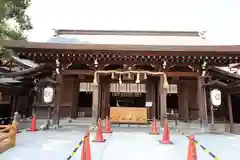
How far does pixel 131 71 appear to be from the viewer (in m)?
9.33

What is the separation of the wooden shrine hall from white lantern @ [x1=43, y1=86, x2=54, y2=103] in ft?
2.05

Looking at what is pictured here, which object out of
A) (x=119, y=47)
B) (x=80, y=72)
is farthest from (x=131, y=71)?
(x=80, y=72)

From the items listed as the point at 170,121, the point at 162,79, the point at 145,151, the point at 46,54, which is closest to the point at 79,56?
the point at 46,54

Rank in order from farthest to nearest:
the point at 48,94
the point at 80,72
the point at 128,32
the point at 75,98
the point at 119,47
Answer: the point at 128,32 < the point at 75,98 < the point at 80,72 < the point at 48,94 < the point at 119,47

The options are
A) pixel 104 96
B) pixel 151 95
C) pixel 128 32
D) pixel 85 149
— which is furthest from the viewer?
pixel 128 32

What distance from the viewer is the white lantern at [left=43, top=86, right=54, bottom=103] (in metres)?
8.97

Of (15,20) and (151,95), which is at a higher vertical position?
(15,20)

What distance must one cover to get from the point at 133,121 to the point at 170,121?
2.41 meters

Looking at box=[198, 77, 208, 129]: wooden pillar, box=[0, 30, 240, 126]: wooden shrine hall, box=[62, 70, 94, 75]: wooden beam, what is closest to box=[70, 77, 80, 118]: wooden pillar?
box=[0, 30, 240, 126]: wooden shrine hall

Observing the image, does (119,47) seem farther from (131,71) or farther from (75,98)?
(75,98)

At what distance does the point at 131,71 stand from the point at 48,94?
4.23m

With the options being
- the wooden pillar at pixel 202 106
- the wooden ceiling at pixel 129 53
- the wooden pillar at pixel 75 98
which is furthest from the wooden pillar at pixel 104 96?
the wooden pillar at pixel 202 106

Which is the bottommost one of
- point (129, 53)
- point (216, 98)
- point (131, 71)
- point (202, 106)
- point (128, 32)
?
point (202, 106)

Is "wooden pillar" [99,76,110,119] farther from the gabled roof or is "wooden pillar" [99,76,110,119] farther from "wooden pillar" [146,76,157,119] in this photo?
the gabled roof
